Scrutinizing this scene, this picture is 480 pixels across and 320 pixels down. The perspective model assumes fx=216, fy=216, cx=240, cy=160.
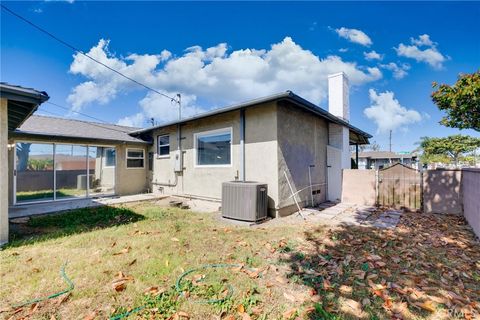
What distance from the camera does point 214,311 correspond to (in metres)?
2.31

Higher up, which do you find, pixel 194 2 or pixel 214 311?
pixel 194 2

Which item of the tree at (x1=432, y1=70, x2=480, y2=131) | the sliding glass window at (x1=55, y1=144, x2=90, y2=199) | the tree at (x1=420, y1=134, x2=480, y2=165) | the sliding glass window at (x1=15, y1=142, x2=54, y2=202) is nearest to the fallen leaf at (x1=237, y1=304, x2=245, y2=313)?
the sliding glass window at (x1=15, y1=142, x2=54, y2=202)

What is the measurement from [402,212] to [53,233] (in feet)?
31.8

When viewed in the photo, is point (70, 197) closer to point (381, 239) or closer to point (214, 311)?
point (214, 311)

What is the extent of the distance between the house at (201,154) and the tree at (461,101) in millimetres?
5081

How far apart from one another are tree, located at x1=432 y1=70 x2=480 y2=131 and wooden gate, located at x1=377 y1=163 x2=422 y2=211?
711cm

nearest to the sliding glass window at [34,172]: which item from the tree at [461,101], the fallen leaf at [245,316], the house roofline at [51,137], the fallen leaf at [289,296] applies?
the house roofline at [51,137]

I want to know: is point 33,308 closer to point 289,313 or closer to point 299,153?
point 289,313

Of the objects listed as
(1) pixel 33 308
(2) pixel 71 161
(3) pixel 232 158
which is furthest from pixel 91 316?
(2) pixel 71 161

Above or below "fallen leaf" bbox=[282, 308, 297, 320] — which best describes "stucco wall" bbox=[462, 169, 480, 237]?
above

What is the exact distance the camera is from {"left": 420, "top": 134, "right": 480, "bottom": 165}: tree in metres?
36.8

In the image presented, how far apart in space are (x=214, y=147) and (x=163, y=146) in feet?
12.6

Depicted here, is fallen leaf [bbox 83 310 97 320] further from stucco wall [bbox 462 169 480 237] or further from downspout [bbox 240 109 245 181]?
stucco wall [bbox 462 169 480 237]

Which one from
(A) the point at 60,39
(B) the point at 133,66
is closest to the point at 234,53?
(B) the point at 133,66
